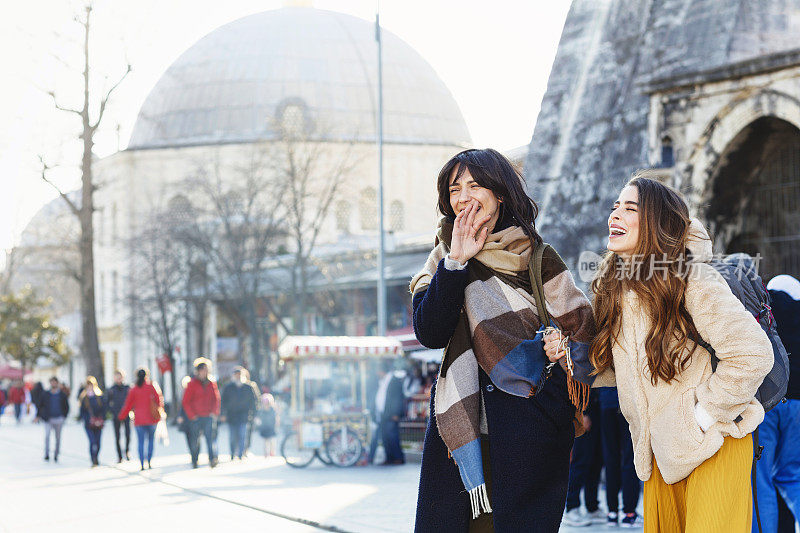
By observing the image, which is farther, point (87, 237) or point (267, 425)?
point (87, 237)

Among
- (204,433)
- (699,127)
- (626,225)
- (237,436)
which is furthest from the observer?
(237,436)

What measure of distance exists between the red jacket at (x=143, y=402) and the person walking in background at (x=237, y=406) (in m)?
1.26

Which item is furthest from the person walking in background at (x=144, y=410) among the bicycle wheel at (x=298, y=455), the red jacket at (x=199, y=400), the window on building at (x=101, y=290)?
the window on building at (x=101, y=290)

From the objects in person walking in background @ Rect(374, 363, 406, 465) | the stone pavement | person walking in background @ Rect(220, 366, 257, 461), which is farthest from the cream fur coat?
person walking in background @ Rect(220, 366, 257, 461)

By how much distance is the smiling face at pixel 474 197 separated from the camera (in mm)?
4387

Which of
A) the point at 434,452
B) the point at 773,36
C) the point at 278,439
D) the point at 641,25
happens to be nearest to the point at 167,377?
the point at 278,439

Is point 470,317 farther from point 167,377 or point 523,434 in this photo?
point 167,377

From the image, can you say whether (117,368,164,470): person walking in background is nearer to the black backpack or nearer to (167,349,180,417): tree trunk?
the black backpack

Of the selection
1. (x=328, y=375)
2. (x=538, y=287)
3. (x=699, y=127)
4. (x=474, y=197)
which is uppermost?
(x=699, y=127)

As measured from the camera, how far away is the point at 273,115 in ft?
214

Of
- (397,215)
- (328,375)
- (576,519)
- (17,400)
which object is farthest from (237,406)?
(397,215)

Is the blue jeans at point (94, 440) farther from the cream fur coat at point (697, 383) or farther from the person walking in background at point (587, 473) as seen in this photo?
the cream fur coat at point (697, 383)

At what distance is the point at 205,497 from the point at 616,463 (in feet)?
18.1

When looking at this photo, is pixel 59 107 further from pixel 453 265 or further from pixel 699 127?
pixel 453 265
